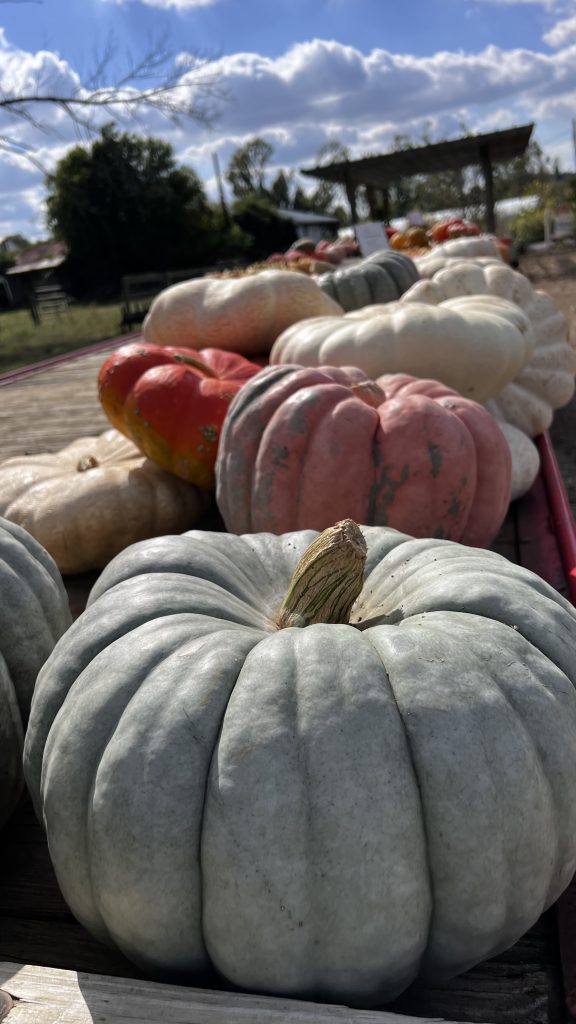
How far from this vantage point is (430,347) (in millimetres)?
3248

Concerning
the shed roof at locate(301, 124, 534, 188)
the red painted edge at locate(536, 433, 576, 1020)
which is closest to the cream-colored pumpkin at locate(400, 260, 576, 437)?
the red painted edge at locate(536, 433, 576, 1020)

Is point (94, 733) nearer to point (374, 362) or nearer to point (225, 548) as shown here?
point (225, 548)

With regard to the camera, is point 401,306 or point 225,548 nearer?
point 225,548

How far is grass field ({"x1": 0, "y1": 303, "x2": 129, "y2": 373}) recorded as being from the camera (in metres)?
13.4

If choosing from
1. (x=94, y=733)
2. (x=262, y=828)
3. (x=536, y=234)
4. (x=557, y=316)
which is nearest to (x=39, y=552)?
(x=94, y=733)

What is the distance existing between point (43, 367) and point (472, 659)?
771cm

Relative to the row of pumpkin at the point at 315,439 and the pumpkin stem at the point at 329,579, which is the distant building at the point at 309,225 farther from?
the pumpkin stem at the point at 329,579

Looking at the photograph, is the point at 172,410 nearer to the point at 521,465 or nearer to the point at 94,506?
the point at 94,506

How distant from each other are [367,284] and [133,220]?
73.2 ft

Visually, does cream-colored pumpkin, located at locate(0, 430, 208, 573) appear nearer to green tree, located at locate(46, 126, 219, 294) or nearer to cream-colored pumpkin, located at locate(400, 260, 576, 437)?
cream-colored pumpkin, located at locate(400, 260, 576, 437)

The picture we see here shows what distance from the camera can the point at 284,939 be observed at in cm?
108

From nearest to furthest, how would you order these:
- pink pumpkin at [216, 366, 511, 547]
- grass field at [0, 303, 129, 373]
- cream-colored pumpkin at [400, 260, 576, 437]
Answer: pink pumpkin at [216, 366, 511, 547]
cream-colored pumpkin at [400, 260, 576, 437]
grass field at [0, 303, 129, 373]

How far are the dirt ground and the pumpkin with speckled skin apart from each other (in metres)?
2.02

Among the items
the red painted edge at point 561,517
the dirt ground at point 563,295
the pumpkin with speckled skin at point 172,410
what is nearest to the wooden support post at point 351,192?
the dirt ground at point 563,295
